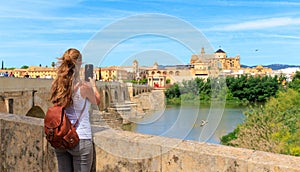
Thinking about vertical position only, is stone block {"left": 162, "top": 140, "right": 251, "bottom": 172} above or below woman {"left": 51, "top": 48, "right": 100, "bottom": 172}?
below

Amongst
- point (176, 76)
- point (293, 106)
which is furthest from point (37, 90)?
point (293, 106)

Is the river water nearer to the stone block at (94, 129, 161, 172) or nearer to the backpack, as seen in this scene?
the stone block at (94, 129, 161, 172)

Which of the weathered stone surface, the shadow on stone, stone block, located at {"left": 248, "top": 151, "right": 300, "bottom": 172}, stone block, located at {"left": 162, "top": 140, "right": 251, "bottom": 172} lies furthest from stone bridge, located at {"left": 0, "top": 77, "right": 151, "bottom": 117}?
stone block, located at {"left": 248, "top": 151, "right": 300, "bottom": 172}

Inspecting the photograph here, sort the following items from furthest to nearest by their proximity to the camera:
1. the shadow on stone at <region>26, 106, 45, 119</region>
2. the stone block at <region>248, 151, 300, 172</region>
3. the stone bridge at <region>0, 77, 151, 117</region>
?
the shadow on stone at <region>26, 106, 45, 119</region>, the stone bridge at <region>0, 77, 151, 117</region>, the stone block at <region>248, 151, 300, 172</region>

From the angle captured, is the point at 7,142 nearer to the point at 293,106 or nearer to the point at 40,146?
the point at 40,146

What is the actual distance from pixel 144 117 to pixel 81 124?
538mm

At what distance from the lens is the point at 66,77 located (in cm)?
229

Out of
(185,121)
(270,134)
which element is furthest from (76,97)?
(270,134)

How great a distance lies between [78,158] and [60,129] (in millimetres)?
259

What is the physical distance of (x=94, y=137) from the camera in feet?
8.41

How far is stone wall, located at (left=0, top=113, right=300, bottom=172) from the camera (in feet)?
6.39

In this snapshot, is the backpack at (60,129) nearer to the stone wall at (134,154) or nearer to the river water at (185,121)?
the stone wall at (134,154)

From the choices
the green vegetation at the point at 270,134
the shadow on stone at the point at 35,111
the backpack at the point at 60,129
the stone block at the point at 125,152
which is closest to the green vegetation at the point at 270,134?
the green vegetation at the point at 270,134

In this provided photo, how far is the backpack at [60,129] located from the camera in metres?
2.24
